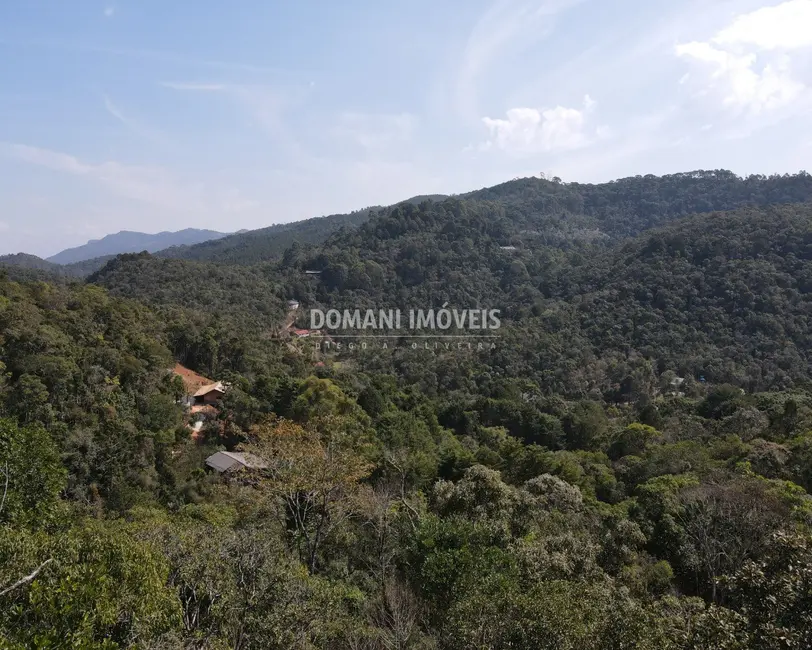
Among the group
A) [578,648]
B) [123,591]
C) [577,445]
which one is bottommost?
[577,445]

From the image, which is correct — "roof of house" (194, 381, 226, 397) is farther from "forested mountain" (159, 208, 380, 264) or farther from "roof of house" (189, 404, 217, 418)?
"forested mountain" (159, 208, 380, 264)

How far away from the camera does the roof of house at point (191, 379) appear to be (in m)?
24.7

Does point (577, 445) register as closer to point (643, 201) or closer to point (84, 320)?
point (84, 320)

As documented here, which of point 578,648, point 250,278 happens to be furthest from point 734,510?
point 250,278

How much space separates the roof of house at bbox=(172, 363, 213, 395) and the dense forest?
3.22ft

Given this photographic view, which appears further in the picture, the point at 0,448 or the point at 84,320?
the point at 84,320

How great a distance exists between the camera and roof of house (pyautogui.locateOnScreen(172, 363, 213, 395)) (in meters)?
24.7

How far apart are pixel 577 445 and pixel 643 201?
7481 cm

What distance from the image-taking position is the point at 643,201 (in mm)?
87500

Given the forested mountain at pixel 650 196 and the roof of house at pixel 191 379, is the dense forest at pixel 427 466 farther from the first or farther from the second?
the forested mountain at pixel 650 196

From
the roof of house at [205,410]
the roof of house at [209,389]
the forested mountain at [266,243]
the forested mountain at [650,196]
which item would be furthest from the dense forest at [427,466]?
the forested mountain at [266,243]

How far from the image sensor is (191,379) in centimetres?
2627

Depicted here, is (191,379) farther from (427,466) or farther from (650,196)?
(650,196)

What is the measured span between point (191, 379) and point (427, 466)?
51.0 ft
